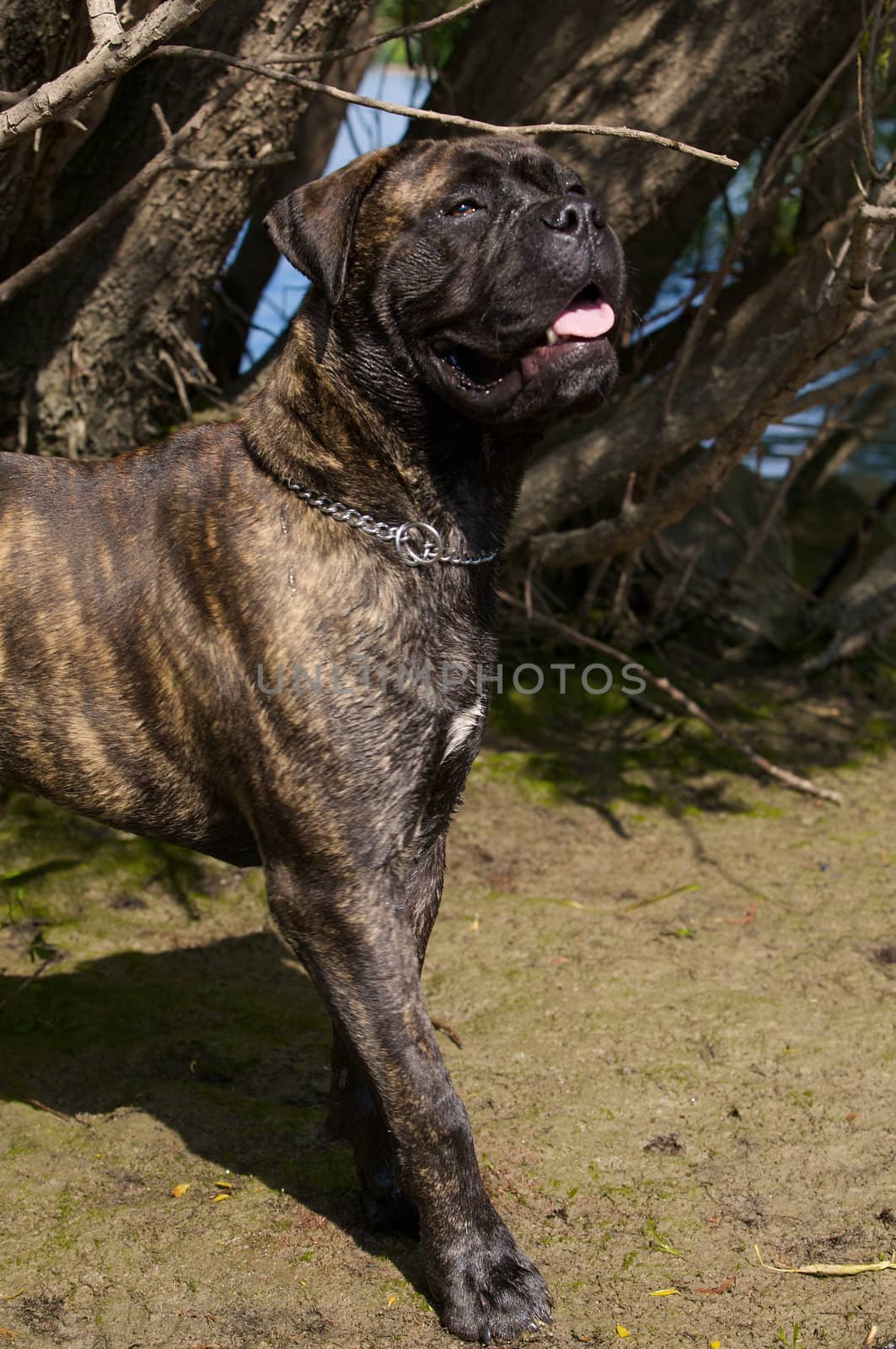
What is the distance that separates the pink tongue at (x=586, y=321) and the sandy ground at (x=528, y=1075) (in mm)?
1899

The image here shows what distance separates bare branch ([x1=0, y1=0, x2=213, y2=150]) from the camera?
2.64 m

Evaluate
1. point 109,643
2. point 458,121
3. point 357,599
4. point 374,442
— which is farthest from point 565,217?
point 109,643

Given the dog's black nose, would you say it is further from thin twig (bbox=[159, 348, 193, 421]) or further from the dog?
thin twig (bbox=[159, 348, 193, 421])

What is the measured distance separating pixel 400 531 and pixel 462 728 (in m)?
0.44

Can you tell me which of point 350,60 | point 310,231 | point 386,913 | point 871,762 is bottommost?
point 871,762

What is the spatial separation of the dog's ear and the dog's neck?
0.15 m

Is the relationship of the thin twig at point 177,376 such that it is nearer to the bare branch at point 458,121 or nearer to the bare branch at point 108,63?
the bare branch at point 458,121

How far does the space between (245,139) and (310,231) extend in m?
1.94

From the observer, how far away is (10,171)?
3996mm

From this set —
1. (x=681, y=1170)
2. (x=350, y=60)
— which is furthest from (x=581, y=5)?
(x=681, y=1170)

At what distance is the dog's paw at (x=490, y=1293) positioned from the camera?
2578mm

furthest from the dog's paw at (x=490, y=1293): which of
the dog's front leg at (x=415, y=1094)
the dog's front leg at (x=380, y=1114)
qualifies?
the dog's front leg at (x=380, y=1114)

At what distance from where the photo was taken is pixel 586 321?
2736 mm

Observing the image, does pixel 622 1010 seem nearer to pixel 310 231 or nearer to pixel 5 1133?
pixel 5 1133
